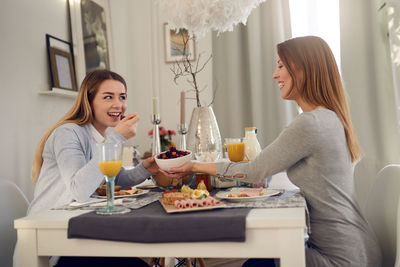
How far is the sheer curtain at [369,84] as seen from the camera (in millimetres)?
3035

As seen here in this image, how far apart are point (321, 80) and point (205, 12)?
735 millimetres

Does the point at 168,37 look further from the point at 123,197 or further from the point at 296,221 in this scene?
the point at 296,221

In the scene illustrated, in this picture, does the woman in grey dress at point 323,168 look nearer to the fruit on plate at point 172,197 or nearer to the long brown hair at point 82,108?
the fruit on plate at point 172,197

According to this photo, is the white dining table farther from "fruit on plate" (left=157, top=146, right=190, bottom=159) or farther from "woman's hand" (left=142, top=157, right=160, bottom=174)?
"woman's hand" (left=142, top=157, right=160, bottom=174)

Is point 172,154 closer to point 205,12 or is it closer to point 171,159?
point 171,159


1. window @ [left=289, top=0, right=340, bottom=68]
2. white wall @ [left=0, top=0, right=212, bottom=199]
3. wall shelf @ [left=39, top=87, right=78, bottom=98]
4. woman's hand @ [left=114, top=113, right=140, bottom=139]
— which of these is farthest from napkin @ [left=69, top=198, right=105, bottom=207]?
window @ [left=289, top=0, right=340, bottom=68]

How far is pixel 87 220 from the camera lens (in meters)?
1.02

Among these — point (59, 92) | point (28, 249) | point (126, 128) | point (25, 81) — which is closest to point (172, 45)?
point (59, 92)

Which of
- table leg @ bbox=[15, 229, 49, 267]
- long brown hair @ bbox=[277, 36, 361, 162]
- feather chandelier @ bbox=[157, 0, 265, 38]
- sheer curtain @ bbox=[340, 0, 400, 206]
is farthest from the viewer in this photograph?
sheer curtain @ bbox=[340, 0, 400, 206]

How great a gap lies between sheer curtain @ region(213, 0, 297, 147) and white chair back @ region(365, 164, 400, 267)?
207 cm

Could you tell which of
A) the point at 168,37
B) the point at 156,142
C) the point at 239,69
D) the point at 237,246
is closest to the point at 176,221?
the point at 237,246

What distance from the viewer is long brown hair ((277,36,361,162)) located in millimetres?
1403

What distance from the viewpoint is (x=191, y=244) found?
97cm

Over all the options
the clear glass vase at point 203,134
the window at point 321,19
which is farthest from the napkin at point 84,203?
the window at point 321,19
